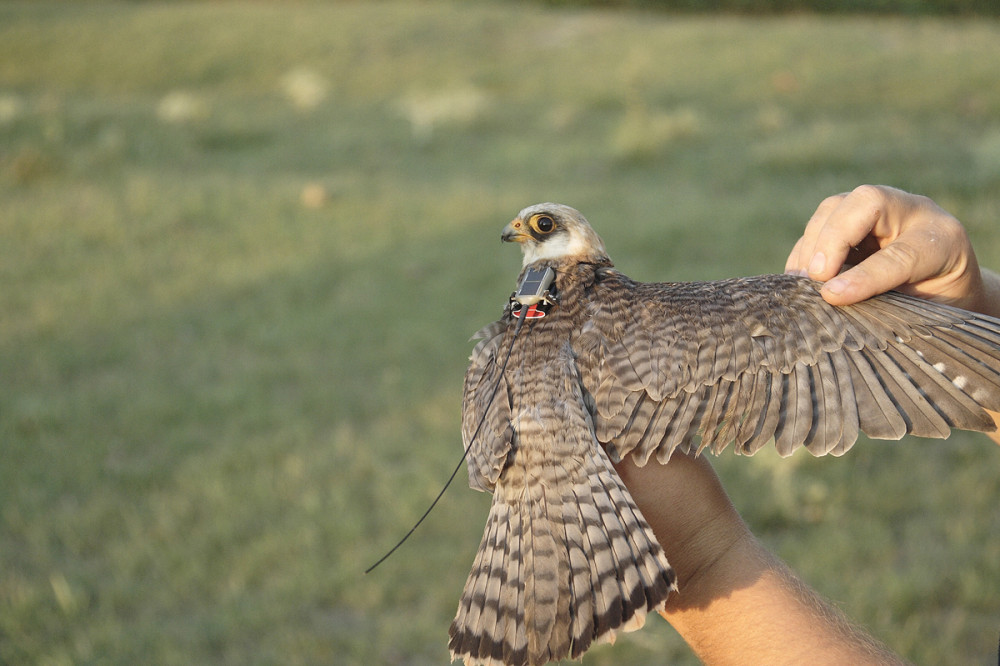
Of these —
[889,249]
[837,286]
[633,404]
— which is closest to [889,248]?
[889,249]

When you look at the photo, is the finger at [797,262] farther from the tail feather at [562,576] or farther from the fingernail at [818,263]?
the tail feather at [562,576]

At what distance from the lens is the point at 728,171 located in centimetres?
1102

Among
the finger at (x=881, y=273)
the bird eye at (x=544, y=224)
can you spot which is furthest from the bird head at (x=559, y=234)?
the finger at (x=881, y=273)

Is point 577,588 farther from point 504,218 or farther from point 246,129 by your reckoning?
point 246,129

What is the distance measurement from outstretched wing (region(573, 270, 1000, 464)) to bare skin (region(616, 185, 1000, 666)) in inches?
3.8

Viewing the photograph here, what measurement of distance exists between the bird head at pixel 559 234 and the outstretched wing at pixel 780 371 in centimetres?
34

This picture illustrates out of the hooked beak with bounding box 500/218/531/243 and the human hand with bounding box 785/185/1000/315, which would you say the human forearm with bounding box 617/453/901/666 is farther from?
the hooked beak with bounding box 500/218/531/243

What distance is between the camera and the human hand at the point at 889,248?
8.39 ft

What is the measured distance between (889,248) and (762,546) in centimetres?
97

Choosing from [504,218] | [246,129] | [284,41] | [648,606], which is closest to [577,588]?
[648,606]

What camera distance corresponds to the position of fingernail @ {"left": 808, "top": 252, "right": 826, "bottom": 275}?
2.66 metres

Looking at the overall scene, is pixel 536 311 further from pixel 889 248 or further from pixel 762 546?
pixel 889 248

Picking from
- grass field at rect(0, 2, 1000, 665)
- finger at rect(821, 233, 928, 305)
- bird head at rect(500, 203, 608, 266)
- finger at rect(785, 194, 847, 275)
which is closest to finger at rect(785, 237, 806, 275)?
finger at rect(785, 194, 847, 275)

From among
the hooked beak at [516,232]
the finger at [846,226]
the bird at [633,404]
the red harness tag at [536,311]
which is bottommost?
the bird at [633,404]
